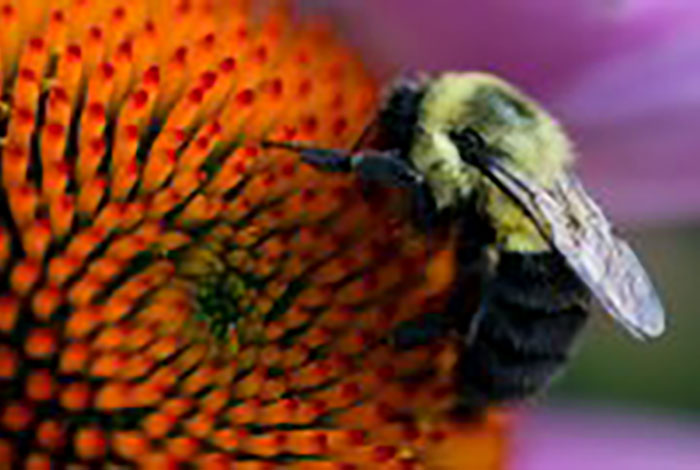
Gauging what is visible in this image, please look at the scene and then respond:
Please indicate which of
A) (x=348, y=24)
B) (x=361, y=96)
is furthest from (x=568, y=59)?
(x=361, y=96)

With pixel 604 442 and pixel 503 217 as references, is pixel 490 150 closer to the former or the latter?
pixel 503 217

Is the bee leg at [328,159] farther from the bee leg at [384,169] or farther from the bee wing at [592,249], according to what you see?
the bee wing at [592,249]

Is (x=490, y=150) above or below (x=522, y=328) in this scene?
above

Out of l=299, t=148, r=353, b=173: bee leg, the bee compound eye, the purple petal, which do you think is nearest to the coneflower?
l=299, t=148, r=353, b=173: bee leg

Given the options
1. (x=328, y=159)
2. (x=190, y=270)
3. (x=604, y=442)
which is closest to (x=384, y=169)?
(x=328, y=159)

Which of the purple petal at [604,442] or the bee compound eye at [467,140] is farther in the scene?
the purple petal at [604,442]

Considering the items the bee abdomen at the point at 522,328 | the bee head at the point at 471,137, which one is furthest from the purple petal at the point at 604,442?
the bee head at the point at 471,137
